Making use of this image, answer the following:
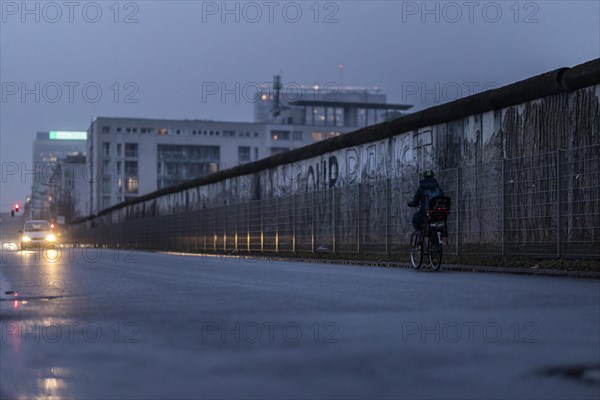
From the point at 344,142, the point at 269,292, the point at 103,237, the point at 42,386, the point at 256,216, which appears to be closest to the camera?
the point at 42,386

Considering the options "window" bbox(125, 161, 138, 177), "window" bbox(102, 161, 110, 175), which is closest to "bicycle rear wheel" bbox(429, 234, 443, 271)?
"window" bbox(125, 161, 138, 177)

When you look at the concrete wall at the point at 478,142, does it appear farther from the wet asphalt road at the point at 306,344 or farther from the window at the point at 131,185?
the window at the point at 131,185

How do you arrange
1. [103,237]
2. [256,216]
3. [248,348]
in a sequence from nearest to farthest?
1. [248,348]
2. [256,216]
3. [103,237]

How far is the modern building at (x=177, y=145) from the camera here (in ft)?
433

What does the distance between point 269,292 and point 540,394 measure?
5415 mm

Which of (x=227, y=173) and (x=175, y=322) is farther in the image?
(x=227, y=173)

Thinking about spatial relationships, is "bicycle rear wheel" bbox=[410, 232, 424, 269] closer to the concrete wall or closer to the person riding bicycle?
the person riding bicycle

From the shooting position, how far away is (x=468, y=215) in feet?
54.9

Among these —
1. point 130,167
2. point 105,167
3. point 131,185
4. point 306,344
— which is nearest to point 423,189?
point 306,344

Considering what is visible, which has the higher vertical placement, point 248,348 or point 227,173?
point 227,173

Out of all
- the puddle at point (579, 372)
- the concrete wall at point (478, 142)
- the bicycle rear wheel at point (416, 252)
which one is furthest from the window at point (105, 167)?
the puddle at point (579, 372)

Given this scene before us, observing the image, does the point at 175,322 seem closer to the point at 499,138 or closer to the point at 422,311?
the point at 422,311

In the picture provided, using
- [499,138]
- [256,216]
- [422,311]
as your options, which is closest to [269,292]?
[422,311]

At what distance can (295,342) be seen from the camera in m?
5.61
